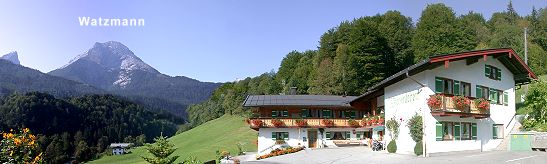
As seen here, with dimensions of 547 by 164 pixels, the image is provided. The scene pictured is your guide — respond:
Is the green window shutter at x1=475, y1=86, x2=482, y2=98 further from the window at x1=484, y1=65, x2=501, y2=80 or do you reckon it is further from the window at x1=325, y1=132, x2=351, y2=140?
the window at x1=325, y1=132, x2=351, y2=140

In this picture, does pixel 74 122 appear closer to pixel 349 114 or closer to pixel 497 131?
pixel 349 114

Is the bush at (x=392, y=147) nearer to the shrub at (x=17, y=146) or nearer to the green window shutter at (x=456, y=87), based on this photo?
the green window shutter at (x=456, y=87)

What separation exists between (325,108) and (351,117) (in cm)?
274

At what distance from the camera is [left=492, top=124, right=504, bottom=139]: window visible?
32281 mm

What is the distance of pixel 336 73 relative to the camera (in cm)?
6519

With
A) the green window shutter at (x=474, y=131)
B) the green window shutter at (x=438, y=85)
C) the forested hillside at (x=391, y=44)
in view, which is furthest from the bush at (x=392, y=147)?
the forested hillside at (x=391, y=44)

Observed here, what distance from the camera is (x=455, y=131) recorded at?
1158 inches

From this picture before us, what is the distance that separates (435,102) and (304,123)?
19.1 meters

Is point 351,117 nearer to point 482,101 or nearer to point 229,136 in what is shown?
point 482,101

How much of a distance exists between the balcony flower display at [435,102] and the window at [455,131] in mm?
1356

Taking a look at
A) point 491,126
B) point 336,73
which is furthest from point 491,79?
point 336,73

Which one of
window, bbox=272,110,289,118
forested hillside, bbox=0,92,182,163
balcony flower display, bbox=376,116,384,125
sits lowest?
forested hillside, bbox=0,92,182,163

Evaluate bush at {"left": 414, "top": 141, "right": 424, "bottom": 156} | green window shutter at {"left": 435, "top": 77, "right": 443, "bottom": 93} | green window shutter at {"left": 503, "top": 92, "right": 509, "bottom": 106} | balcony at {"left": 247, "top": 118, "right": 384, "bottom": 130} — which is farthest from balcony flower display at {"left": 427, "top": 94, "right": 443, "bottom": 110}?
balcony at {"left": 247, "top": 118, "right": 384, "bottom": 130}

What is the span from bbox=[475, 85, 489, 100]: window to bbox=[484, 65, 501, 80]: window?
3.15 ft
